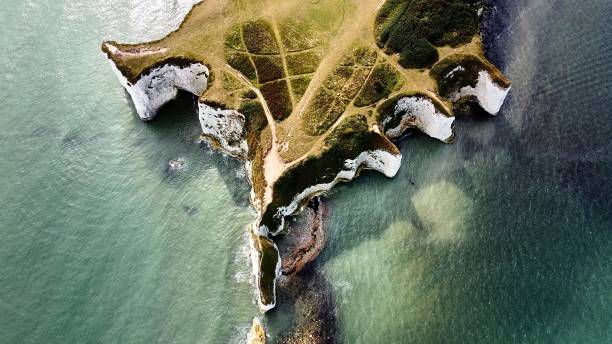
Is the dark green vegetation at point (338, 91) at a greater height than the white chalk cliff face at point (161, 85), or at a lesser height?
lesser

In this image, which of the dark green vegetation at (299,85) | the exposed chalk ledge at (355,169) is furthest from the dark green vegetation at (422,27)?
the exposed chalk ledge at (355,169)

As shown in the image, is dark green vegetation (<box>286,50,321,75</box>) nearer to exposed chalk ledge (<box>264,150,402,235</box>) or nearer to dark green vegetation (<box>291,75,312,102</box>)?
dark green vegetation (<box>291,75,312,102</box>)

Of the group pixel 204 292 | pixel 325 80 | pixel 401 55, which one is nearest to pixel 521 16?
pixel 401 55

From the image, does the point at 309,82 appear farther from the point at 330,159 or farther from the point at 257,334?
the point at 257,334

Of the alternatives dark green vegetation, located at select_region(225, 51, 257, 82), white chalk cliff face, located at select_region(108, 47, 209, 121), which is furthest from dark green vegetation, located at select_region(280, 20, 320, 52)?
white chalk cliff face, located at select_region(108, 47, 209, 121)

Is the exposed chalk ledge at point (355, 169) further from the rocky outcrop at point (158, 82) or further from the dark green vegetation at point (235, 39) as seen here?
the dark green vegetation at point (235, 39)

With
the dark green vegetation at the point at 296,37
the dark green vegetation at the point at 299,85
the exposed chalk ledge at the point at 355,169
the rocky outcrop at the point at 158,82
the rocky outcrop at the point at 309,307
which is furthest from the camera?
the dark green vegetation at the point at 296,37
